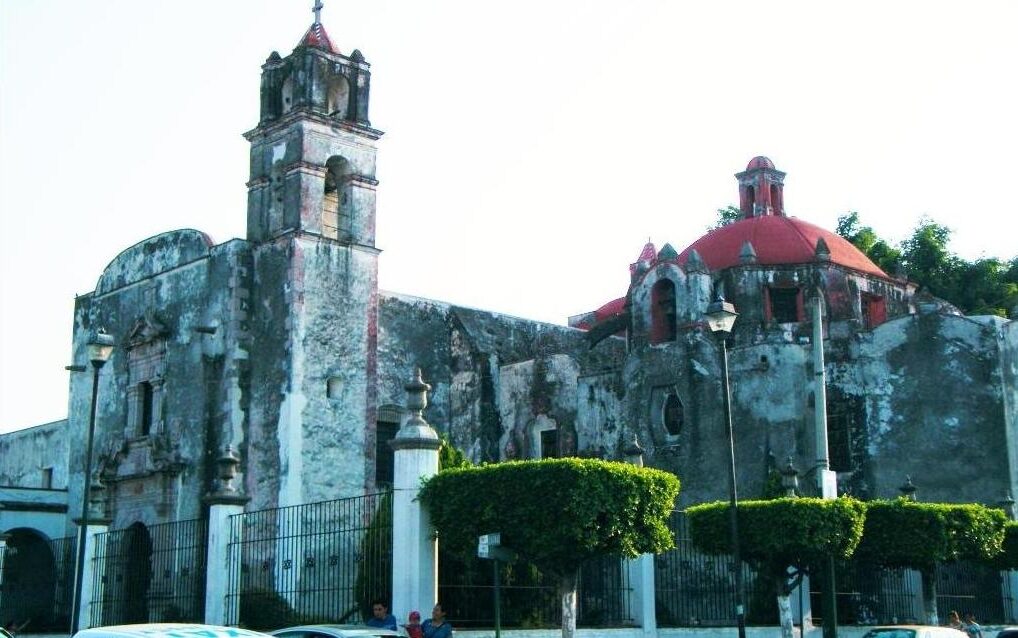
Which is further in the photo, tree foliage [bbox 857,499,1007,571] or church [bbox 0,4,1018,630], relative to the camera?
church [bbox 0,4,1018,630]

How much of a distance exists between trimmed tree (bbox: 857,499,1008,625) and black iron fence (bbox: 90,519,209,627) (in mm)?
11313

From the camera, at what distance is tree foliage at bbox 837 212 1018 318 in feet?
151

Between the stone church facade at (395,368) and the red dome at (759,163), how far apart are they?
5.32 metres

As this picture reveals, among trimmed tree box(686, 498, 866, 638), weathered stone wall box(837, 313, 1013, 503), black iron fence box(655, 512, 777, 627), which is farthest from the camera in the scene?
weathered stone wall box(837, 313, 1013, 503)

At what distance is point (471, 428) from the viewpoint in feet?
108

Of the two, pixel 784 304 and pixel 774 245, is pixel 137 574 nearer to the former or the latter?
pixel 784 304

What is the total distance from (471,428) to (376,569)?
48.8ft

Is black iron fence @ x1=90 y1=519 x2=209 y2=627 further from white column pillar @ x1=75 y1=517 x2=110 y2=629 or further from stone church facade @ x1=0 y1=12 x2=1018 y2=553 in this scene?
stone church facade @ x1=0 y1=12 x2=1018 y2=553

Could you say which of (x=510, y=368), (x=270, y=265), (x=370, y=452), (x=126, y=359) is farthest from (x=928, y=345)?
(x=126, y=359)

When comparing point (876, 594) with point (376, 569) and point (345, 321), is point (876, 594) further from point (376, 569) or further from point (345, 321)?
point (345, 321)

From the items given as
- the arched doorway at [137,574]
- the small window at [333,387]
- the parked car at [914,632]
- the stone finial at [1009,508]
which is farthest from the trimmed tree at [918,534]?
the arched doorway at [137,574]

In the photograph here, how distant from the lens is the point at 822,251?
33.0 m

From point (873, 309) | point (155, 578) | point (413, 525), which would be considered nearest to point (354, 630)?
point (413, 525)

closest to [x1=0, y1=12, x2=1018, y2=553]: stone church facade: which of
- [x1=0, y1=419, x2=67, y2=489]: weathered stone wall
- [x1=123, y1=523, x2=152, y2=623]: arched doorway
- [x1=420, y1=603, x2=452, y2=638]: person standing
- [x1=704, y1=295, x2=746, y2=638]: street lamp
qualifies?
[x1=123, y1=523, x2=152, y2=623]: arched doorway
